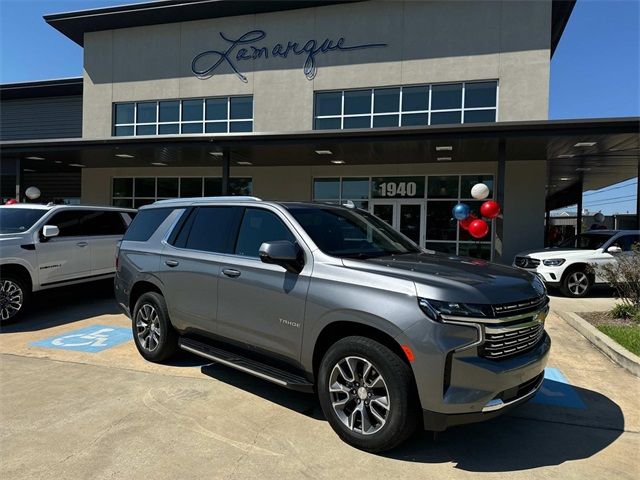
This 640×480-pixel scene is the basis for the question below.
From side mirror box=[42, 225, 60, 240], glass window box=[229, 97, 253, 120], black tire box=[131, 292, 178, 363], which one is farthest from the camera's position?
glass window box=[229, 97, 253, 120]

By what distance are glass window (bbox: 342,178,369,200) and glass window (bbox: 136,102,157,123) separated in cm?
836

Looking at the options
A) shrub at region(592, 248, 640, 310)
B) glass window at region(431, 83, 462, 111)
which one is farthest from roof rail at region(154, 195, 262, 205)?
glass window at region(431, 83, 462, 111)

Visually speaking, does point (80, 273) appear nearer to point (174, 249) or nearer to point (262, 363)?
point (174, 249)

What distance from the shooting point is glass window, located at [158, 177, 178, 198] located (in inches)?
740

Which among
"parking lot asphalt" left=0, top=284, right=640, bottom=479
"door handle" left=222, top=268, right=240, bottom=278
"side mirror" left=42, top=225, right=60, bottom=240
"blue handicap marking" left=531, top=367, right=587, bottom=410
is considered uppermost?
"side mirror" left=42, top=225, right=60, bottom=240

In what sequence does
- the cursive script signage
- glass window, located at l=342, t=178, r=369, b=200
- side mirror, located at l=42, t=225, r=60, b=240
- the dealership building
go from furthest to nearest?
1. the cursive script signage
2. glass window, located at l=342, t=178, r=369, b=200
3. the dealership building
4. side mirror, located at l=42, t=225, r=60, b=240

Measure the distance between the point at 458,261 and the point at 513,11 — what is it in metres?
14.0

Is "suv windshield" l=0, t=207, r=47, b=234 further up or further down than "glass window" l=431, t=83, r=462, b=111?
further down

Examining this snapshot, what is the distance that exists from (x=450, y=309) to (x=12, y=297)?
280 inches

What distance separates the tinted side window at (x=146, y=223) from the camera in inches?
226

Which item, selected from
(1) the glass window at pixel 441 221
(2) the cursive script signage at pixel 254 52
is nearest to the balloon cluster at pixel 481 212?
(1) the glass window at pixel 441 221

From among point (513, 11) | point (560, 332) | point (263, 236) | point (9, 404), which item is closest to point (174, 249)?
point (263, 236)

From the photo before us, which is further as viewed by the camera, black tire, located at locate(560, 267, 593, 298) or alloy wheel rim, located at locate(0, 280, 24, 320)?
black tire, located at locate(560, 267, 593, 298)

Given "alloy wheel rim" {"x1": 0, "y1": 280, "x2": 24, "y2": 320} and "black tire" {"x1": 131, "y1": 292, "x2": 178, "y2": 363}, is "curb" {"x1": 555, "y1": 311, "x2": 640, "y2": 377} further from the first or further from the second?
"alloy wheel rim" {"x1": 0, "y1": 280, "x2": 24, "y2": 320}
